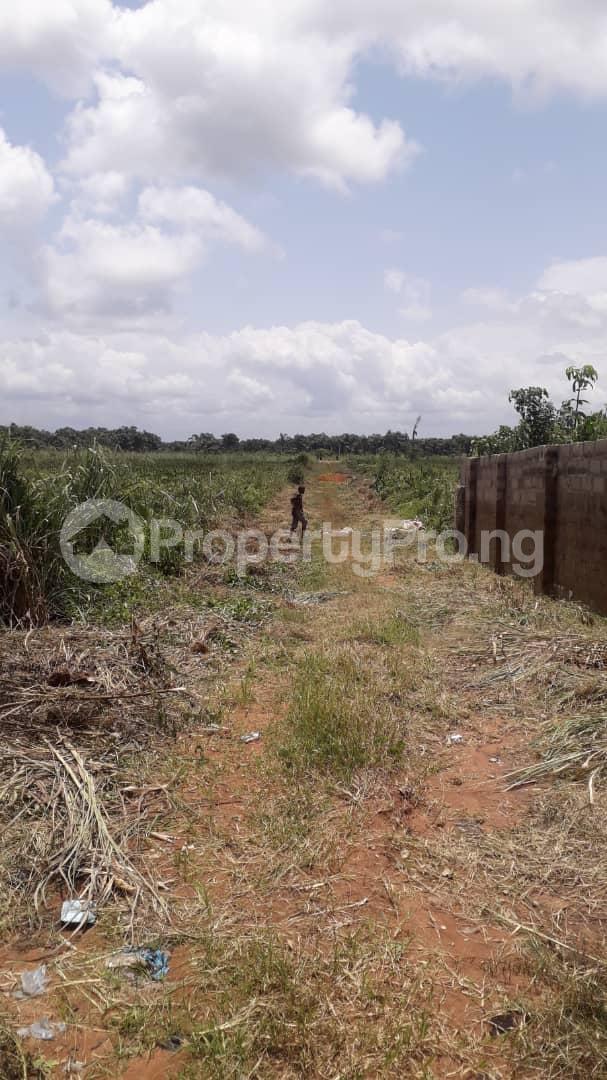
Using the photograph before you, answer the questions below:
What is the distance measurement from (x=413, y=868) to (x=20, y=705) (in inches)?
97.4

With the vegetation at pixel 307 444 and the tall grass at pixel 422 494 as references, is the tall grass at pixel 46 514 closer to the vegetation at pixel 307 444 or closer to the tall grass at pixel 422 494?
the tall grass at pixel 422 494

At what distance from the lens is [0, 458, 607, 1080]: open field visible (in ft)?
6.91

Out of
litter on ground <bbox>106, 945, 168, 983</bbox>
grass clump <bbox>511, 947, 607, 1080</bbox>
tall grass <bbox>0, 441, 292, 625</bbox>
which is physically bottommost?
litter on ground <bbox>106, 945, 168, 983</bbox>

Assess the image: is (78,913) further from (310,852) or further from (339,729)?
(339,729)

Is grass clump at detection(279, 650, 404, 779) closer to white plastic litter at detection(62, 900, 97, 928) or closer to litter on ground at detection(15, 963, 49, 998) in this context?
white plastic litter at detection(62, 900, 97, 928)

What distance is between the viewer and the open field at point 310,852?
2.11 m

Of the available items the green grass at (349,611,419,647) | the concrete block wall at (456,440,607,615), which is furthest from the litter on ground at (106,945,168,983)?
the concrete block wall at (456,440,607,615)

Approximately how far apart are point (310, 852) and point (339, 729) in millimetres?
1163

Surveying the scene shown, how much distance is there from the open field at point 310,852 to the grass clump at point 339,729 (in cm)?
2

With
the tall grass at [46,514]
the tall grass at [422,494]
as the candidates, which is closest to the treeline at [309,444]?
the tall grass at [422,494]

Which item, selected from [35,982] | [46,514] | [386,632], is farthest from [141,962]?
[46,514]

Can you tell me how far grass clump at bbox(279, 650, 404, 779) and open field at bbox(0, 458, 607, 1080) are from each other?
2 centimetres

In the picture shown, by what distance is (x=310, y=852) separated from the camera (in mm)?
3018

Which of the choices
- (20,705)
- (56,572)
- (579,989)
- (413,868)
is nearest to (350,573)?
(56,572)
